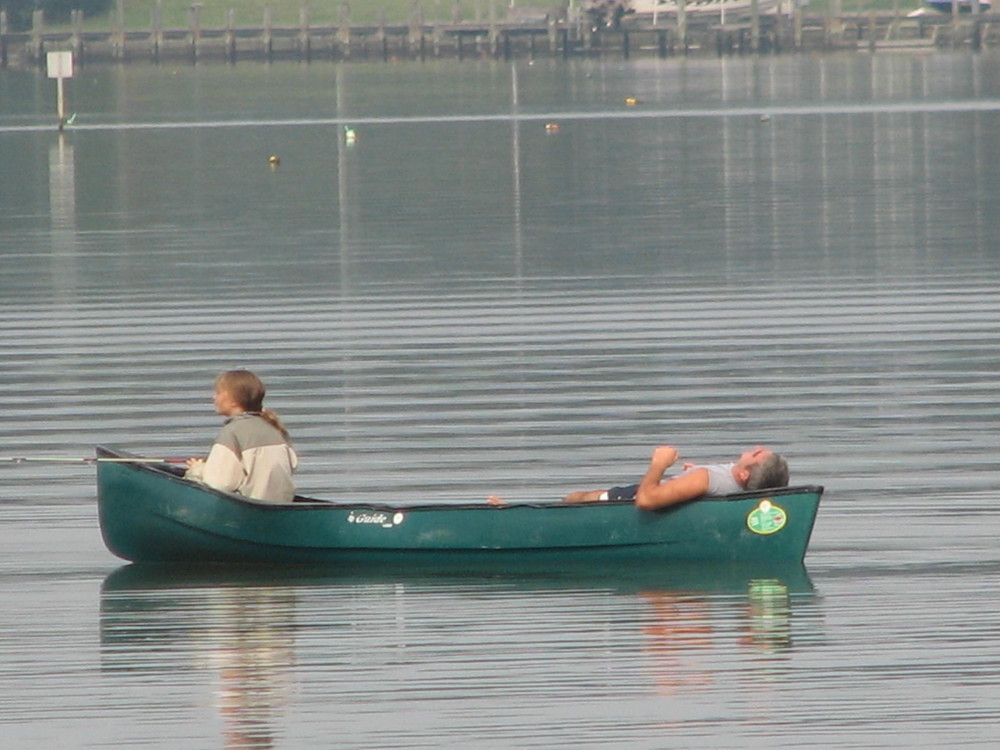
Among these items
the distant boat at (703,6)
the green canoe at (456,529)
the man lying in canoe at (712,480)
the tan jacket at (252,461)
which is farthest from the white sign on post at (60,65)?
the distant boat at (703,6)

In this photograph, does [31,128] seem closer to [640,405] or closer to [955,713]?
[640,405]

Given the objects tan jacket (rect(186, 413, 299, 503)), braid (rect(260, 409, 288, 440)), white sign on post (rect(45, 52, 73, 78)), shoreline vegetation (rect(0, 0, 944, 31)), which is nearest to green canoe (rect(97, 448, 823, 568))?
tan jacket (rect(186, 413, 299, 503))

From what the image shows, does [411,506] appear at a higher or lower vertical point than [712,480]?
lower

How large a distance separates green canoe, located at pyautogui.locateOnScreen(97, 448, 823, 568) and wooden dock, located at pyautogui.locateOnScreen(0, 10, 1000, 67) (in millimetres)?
119564

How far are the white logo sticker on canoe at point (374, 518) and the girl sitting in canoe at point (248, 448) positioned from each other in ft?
1.50

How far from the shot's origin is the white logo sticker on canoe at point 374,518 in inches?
519

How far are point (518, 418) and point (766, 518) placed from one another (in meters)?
5.92

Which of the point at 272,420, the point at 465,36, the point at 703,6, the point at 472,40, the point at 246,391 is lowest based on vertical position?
the point at 272,420

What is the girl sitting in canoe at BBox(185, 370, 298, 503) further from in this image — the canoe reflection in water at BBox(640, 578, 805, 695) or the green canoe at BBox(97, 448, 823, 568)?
the canoe reflection in water at BBox(640, 578, 805, 695)

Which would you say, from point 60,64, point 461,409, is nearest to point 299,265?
point 461,409

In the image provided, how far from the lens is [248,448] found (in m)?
13.2

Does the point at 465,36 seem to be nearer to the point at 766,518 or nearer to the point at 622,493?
the point at 622,493

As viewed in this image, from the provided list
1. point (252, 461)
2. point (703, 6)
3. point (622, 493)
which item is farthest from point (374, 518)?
point (703, 6)

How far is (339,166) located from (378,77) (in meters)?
60.6
